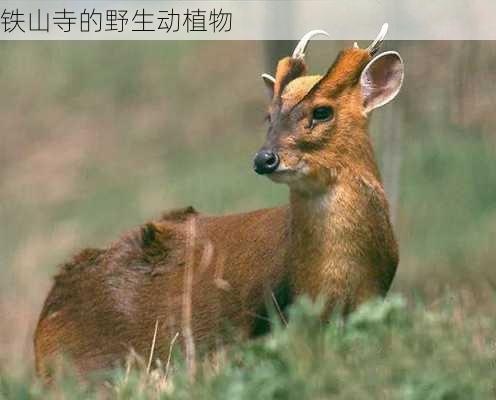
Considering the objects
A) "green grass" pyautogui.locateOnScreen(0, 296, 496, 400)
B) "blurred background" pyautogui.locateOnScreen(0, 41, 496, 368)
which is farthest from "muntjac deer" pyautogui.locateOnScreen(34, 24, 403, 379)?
"green grass" pyautogui.locateOnScreen(0, 296, 496, 400)

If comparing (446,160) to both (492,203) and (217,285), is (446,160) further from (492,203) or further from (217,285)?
(217,285)

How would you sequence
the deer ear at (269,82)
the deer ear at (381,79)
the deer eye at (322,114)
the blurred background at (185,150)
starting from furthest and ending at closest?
1. the blurred background at (185,150)
2. the deer ear at (269,82)
3. the deer ear at (381,79)
4. the deer eye at (322,114)

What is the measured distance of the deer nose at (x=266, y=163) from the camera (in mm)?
8109

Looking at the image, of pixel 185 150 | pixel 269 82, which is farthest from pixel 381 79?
pixel 185 150

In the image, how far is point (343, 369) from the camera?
682 cm

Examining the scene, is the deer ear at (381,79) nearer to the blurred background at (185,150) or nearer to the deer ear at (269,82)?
the deer ear at (269,82)

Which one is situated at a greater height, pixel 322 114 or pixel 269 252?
pixel 322 114

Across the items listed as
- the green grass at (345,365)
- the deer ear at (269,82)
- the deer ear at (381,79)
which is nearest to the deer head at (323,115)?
the deer ear at (381,79)

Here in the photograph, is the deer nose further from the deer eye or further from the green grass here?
the green grass

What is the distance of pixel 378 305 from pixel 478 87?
3804mm

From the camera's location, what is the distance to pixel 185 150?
77.7 ft

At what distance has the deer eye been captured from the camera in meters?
8.45

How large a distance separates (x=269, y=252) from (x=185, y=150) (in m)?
15.0

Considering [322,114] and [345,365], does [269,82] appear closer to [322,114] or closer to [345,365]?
[322,114]
